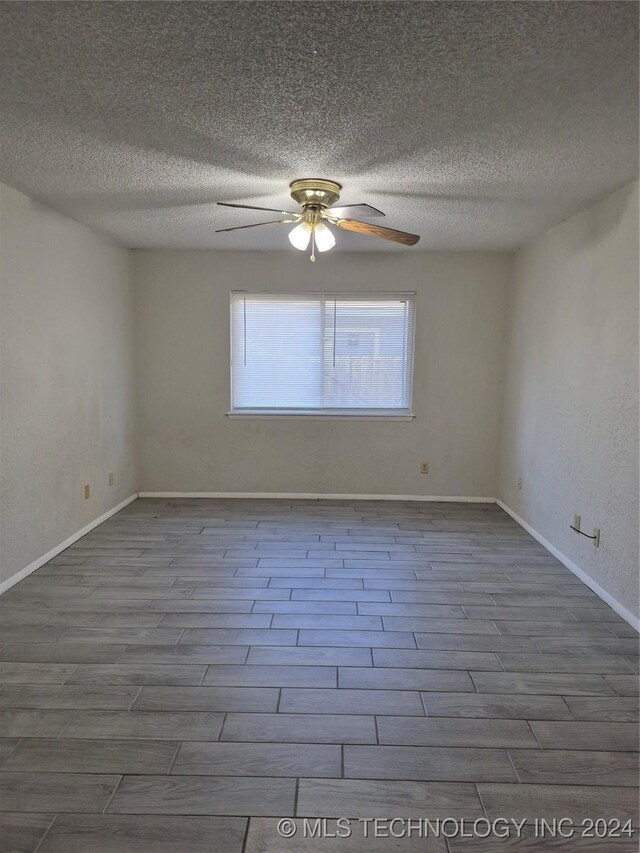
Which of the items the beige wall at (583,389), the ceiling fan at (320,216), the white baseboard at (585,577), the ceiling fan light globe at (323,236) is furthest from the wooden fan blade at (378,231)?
the white baseboard at (585,577)

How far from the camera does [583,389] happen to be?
325cm

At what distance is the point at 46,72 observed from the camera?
1771 mm

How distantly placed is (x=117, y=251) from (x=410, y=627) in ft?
12.7

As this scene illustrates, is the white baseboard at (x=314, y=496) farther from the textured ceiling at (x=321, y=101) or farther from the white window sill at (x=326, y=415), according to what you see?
the textured ceiling at (x=321, y=101)

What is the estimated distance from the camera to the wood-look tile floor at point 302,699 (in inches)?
60.7

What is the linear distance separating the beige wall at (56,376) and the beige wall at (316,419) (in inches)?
14.7

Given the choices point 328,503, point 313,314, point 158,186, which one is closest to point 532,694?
point 328,503

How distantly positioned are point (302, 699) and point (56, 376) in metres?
2.71

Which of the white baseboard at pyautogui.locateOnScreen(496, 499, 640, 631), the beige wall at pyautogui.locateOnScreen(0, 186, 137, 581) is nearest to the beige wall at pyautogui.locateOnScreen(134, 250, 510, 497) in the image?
the beige wall at pyautogui.locateOnScreen(0, 186, 137, 581)

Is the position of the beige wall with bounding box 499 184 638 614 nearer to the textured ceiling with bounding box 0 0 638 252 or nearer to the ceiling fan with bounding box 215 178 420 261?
the textured ceiling with bounding box 0 0 638 252

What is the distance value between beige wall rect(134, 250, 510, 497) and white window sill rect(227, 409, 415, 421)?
0.05 m

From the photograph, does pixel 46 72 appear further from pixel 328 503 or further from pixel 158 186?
pixel 328 503

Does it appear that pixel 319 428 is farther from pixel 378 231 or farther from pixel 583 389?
pixel 583 389

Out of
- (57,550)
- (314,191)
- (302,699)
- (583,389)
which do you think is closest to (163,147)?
(314,191)
